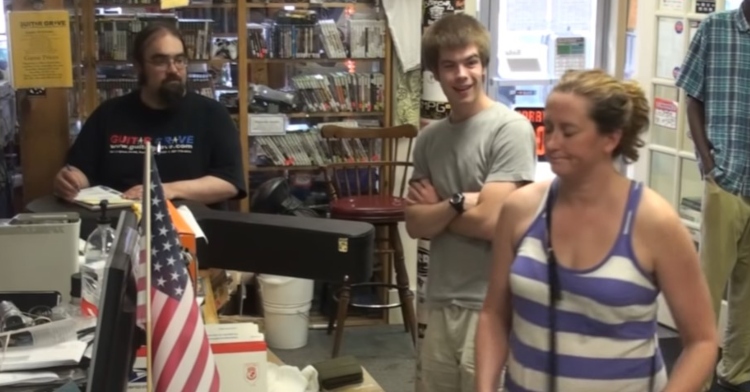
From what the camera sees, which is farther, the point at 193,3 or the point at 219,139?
the point at 193,3

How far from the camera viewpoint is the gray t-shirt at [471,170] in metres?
2.38

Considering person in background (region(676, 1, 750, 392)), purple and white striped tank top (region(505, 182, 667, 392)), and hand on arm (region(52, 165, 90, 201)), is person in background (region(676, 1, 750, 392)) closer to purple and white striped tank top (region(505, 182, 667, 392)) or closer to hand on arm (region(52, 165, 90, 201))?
purple and white striped tank top (region(505, 182, 667, 392))

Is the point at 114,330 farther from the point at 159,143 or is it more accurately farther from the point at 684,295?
the point at 159,143

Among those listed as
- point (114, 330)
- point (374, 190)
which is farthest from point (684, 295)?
point (374, 190)

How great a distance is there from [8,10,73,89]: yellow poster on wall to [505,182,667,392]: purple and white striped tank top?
6.66ft

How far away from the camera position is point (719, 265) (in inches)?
151

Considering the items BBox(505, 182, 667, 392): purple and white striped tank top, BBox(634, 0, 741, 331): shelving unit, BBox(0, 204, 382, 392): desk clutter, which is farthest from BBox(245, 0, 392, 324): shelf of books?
BBox(505, 182, 667, 392): purple and white striped tank top

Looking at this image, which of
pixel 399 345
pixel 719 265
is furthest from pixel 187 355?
pixel 399 345

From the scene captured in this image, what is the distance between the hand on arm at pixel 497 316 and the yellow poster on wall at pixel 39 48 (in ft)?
6.32

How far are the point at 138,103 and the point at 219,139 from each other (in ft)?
1.08

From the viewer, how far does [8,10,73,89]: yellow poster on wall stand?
3234 millimetres

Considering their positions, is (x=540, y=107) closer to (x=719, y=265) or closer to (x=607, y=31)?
(x=607, y=31)

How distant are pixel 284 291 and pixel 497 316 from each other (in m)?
2.59

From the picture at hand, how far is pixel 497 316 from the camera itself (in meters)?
1.97
